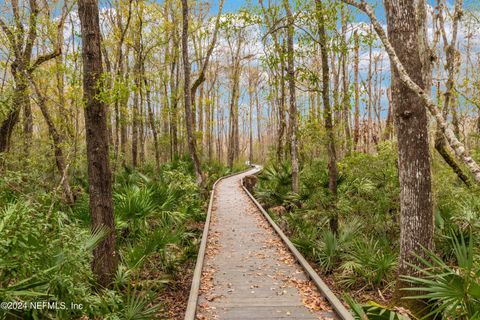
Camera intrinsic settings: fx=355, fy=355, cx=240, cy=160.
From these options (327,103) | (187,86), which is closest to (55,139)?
(187,86)

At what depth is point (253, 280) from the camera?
20.8ft

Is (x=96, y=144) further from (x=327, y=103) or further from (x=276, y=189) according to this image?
(x=276, y=189)

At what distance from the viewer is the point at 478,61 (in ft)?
69.1

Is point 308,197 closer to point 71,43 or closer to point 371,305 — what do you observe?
point 371,305

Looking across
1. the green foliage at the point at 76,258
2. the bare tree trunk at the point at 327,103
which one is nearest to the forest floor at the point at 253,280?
the green foliage at the point at 76,258

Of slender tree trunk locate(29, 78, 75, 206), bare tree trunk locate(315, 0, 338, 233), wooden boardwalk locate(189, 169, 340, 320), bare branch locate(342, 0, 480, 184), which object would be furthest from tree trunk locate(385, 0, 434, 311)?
slender tree trunk locate(29, 78, 75, 206)

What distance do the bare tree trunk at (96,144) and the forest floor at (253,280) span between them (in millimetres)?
1749

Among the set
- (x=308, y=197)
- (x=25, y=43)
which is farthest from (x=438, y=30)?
(x=25, y=43)

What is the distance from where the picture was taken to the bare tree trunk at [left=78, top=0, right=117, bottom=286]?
5.72m

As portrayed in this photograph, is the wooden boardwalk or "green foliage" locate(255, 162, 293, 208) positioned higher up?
"green foliage" locate(255, 162, 293, 208)

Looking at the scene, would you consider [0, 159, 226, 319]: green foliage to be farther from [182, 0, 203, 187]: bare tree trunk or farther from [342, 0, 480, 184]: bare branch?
[182, 0, 203, 187]: bare tree trunk

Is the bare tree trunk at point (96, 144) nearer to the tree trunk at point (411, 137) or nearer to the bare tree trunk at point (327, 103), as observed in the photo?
the tree trunk at point (411, 137)

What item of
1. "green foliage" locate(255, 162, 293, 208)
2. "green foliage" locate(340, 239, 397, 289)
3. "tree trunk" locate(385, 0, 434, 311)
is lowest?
"green foliage" locate(340, 239, 397, 289)

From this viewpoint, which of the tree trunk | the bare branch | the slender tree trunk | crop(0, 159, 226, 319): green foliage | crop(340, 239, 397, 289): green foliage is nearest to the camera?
crop(0, 159, 226, 319): green foliage
